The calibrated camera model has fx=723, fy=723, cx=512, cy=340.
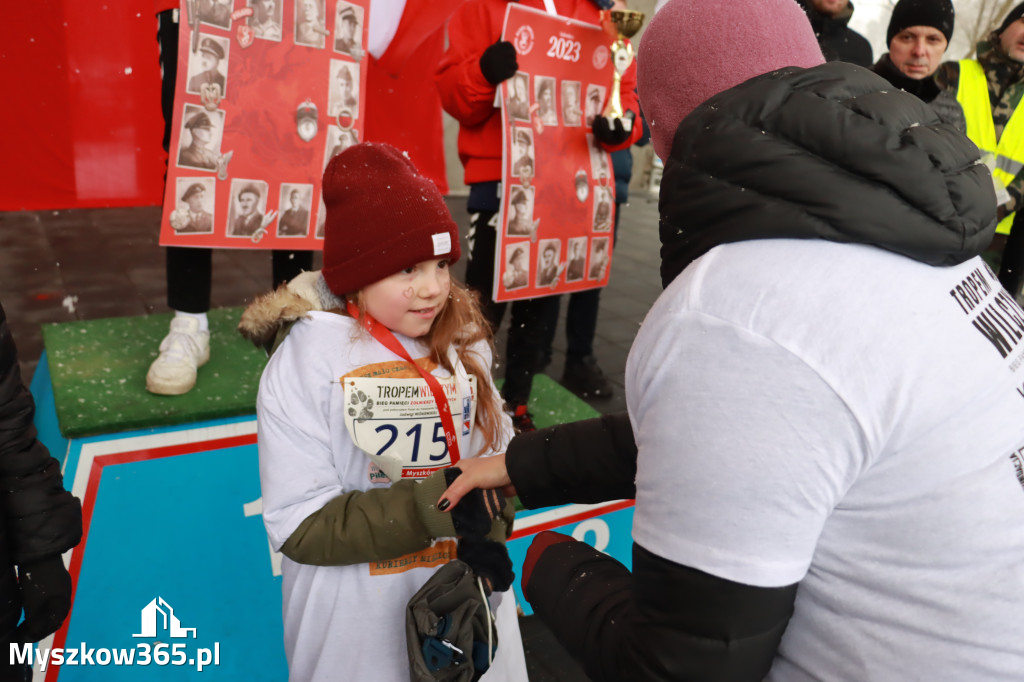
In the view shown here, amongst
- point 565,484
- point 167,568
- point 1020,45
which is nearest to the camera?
point 565,484

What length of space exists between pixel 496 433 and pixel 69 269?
15.4 ft

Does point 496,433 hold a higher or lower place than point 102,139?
lower

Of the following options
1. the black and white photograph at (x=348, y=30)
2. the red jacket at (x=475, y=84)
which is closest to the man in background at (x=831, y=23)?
the red jacket at (x=475, y=84)

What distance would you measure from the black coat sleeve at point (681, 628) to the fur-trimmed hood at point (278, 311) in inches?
31.9

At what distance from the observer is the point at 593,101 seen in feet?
9.86

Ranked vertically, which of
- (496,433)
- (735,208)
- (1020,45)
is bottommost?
(496,433)

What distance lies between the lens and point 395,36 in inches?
121

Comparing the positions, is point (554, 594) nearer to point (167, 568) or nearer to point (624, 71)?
point (167, 568)

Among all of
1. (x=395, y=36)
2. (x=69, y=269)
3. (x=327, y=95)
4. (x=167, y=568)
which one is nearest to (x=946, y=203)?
(x=167, y=568)

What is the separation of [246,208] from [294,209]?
172 millimetres

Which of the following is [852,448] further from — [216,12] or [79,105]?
[79,105]

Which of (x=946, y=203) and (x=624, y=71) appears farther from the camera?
(x=624, y=71)

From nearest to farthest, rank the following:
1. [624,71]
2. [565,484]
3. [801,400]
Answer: [801,400] < [565,484] < [624,71]

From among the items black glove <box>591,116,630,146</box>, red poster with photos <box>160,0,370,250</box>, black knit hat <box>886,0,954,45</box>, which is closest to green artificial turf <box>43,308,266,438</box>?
red poster with photos <box>160,0,370,250</box>
